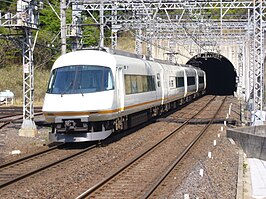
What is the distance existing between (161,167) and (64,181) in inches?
108

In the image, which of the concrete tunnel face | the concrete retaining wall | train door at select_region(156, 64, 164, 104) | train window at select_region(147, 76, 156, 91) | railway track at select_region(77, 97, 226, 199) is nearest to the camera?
railway track at select_region(77, 97, 226, 199)

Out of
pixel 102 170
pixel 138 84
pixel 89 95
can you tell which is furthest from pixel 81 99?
pixel 138 84

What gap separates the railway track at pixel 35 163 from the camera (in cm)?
1088

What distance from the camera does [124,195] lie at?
9.37 meters

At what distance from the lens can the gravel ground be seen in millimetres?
9570

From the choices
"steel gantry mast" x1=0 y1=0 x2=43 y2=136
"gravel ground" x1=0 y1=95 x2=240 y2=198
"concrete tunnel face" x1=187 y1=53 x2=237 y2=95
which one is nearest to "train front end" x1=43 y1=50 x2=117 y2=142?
"gravel ground" x1=0 y1=95 x2=240 y2=198

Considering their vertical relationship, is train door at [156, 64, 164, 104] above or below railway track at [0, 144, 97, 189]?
above

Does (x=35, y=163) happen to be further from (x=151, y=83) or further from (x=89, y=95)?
(x=151, y=83)

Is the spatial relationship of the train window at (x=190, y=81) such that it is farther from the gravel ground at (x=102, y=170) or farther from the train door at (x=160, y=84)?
the gravel ground at (x=102, y=170)

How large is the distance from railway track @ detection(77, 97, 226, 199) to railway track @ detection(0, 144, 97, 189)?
1718 millimetres

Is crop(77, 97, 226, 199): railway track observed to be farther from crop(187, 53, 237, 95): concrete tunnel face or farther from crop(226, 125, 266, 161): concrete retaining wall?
crop(187, 53, 237, 95): concrete tunnel face

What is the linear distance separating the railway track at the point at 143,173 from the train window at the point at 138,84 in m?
2.17

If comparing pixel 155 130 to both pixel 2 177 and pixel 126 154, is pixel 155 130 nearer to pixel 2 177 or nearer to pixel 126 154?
pixel 126 154

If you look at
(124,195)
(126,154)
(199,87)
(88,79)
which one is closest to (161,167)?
(126,154)
